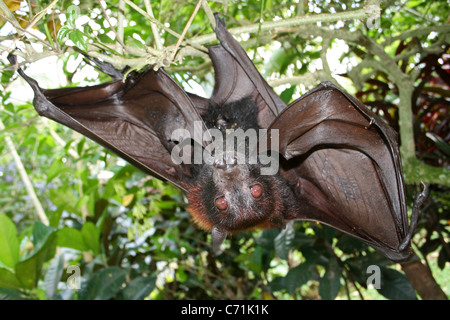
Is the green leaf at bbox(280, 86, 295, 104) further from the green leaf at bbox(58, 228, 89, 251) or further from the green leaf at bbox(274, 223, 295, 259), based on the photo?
the green leaf at bbox(58, 228, 89, 251)

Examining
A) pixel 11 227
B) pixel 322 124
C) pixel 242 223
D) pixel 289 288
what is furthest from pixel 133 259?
pixel 322 124

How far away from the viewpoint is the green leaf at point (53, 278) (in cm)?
296

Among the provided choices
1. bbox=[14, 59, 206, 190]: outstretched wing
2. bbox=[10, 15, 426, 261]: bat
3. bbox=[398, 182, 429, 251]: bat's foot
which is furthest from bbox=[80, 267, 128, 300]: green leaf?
bbox=[398, 182, 429, 251]: bat's foot

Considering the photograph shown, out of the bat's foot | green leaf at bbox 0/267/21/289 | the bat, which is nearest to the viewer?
the bat's foot

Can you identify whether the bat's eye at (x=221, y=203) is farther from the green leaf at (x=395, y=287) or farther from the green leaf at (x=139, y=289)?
the green leaf at (x=395, y=287)

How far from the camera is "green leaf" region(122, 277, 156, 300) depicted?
3128mm

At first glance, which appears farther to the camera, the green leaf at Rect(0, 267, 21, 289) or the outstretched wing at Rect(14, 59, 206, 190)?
the green leaf at Rect(0, 267, 21, 289)

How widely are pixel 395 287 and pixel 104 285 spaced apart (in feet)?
7.66

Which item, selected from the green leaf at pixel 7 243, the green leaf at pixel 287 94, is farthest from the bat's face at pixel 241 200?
the green leaf at pixel 7 243

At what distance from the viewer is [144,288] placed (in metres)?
3.16

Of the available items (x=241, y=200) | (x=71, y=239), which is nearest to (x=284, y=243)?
(x=241, y=200)

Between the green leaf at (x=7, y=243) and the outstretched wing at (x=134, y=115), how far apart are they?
1.20 meters

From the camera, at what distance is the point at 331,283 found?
3.02 m

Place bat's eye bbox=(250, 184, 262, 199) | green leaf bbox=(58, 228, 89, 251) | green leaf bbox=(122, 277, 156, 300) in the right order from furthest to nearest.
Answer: green leaf bbox=(58, 228, 89, 251)
green leaf bbox=(122, 277, 156, 300)
bat's eye bbox=(250, 184, 262, 199)
